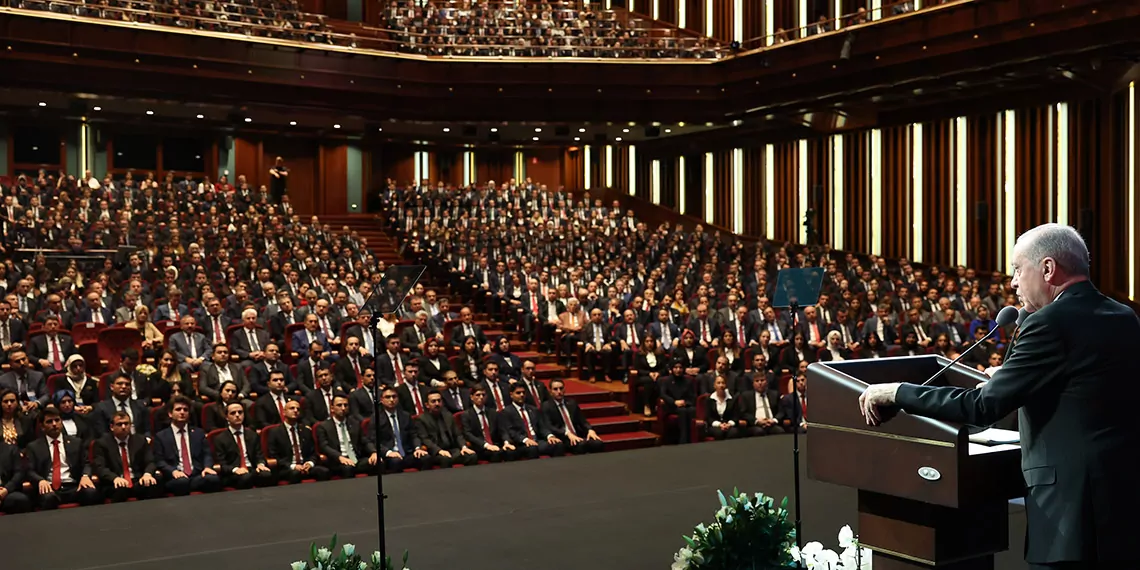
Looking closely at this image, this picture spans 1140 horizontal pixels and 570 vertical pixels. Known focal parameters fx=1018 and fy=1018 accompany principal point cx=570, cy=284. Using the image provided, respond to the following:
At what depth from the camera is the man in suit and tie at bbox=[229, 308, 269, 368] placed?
840 cm

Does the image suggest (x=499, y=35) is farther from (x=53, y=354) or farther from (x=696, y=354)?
(x=53, y=354)

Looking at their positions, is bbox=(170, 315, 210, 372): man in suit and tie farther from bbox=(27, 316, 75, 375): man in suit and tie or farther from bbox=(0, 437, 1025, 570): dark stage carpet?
bbox=(0, 437, 1025, 570): dark stage carpet

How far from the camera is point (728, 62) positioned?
15.3 meters

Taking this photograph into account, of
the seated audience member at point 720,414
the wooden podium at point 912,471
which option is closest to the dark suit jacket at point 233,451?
the seated audience member at point 720,414

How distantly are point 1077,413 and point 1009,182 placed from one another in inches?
527

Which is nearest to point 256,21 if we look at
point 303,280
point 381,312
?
point 303,280

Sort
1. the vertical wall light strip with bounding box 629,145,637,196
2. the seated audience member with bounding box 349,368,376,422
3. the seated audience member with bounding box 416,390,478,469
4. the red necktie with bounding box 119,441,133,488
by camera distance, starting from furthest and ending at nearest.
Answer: the vertical wall light strip with bounding box 629,145,637,196
the seated audience member with bounding box 349,368,376,422
the seated audience member with bounding box 416,390,478,469
the red necktie with bounding box 119,441,133,488

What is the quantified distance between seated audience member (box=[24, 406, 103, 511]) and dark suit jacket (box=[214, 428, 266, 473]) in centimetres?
74

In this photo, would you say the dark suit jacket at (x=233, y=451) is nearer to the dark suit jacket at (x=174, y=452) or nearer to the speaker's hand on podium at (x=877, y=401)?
the dark suit jacket at (x=174, y=452)

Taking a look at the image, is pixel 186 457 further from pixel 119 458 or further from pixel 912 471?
pixel 912 471

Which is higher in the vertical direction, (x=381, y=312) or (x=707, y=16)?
(x=707, y=16)

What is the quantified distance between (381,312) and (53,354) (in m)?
5.16

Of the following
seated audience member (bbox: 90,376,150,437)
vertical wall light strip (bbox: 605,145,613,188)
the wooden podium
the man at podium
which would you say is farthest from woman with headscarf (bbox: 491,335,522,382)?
vertical wall light strip (bbox: 605,145,613,188)

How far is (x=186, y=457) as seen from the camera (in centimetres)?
646
